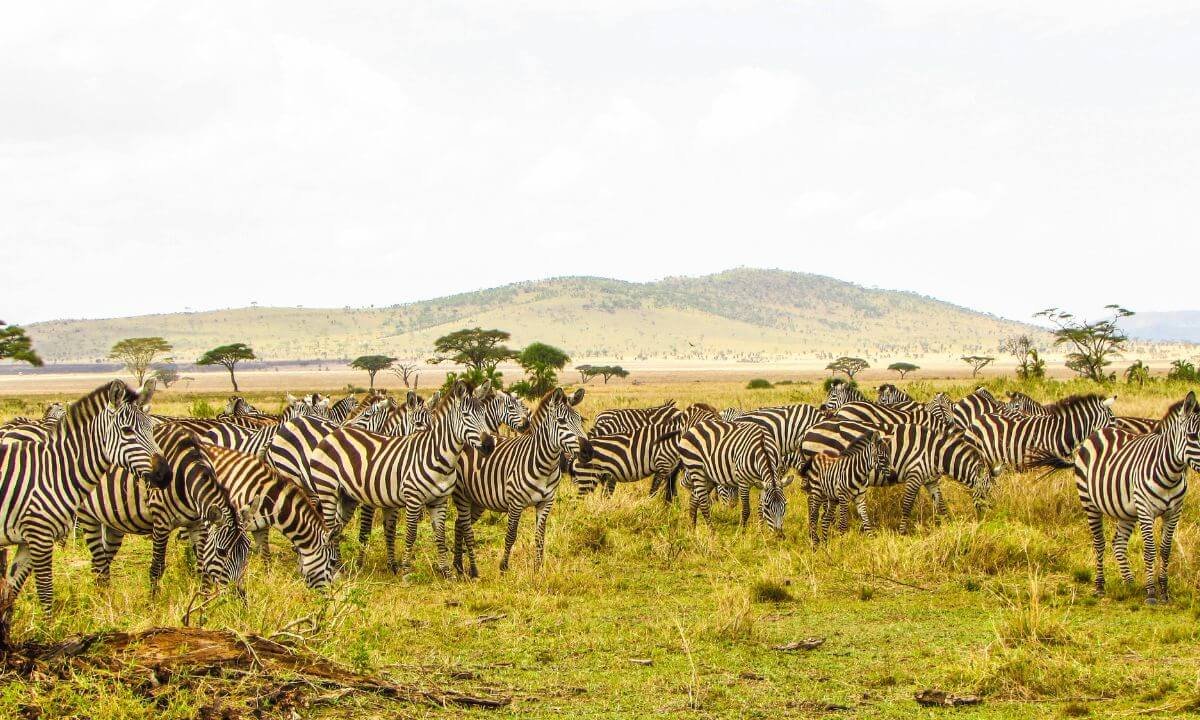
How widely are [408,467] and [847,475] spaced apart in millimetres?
5218

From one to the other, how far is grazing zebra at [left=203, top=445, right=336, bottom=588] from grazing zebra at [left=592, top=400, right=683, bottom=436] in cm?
767

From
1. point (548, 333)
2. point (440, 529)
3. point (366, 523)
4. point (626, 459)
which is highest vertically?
point (548, 333)

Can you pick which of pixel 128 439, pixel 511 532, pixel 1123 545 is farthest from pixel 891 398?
pixel 128 439

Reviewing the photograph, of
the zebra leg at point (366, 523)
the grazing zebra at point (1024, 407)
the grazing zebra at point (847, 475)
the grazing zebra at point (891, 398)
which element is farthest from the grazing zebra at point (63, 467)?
the grazing zebra at point (891, 398)

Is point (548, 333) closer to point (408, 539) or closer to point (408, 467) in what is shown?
point (408, 539)

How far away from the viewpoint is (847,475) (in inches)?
481

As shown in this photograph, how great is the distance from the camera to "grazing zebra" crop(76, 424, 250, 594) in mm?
8289

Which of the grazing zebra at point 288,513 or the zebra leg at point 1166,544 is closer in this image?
the grazing zebra at point 288,513

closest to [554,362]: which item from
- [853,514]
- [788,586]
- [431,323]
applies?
[853,514]

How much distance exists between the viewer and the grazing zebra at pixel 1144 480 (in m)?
8.69

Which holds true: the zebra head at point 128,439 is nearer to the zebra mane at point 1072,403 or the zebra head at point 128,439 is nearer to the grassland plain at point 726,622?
the grassland plain at point 726,622

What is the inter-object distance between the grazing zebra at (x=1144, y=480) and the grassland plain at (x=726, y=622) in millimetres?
356

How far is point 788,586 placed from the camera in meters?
10.2

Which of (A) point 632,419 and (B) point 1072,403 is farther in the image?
(A) point 632,419
